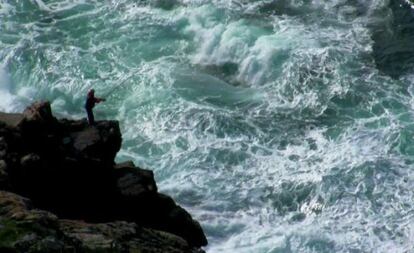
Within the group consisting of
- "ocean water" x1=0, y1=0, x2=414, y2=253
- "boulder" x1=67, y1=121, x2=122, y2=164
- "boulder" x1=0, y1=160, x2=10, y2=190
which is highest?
"boulder" x1=0, y1=160, x2=10, y2=190

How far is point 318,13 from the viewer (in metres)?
30.2

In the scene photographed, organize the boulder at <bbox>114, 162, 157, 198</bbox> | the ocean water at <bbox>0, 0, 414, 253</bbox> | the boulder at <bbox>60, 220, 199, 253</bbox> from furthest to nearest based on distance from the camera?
1. the ocean water at <bbox>0, 0, 414, 253</bbox>
2. the boulder at <bbox>114, 162, 157, 198</bbox>
3. the boulder at <bbox>60, 220, 199, 253</bbox>

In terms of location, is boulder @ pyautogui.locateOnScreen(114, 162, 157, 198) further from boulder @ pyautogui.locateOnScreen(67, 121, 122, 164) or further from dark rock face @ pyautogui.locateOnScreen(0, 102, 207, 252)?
boulder @ pyautogui.locateOnScreen(67, 121, 122, 164)

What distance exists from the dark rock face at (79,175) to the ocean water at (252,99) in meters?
2.52

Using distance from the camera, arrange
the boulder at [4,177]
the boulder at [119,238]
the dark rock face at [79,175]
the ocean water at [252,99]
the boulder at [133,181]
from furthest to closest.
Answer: the ocean water at [252,99], the boulder at [133,181], the dark rock face at [79,175], the boulder at [4,177], the boulder at [119,238]

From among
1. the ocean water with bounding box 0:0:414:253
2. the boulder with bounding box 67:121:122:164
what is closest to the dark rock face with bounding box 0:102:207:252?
the boulder with bounding box 67:121:122:164

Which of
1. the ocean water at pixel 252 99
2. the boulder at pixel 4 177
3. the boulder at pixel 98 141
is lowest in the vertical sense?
the ocean water at pixel 252 99

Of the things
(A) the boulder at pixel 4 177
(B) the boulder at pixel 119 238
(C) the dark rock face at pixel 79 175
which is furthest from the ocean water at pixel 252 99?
(A) the boulder at pixel 4 177

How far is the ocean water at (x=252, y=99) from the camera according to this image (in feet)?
69.5

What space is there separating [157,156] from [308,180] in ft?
15.2

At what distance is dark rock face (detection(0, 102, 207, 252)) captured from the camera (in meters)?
16.9

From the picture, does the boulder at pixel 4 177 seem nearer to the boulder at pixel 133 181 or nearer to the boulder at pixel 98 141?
the boulder at pixel 98 141

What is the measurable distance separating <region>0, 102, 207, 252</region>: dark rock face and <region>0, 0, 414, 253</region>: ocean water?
2.52 m

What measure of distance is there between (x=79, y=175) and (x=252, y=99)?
9.64 meters
